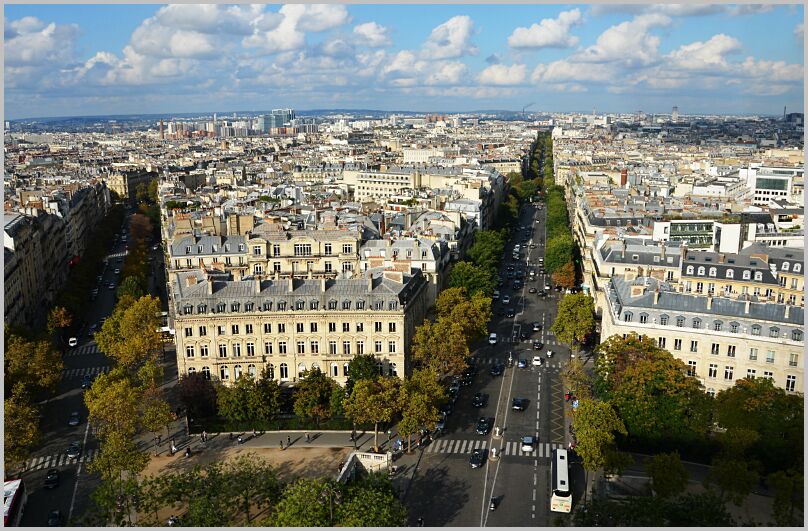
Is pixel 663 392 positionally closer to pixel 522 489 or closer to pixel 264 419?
pixel 522 489

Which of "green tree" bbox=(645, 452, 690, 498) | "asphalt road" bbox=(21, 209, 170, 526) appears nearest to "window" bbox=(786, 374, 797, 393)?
"green tree" bbox=(645, 452, 690, 498)

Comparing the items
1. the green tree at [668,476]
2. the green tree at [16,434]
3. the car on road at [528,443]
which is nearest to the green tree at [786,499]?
the green tree at [668,476]

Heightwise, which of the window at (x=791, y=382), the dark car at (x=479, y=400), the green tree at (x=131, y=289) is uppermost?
the green tree at (x=131, y=289)

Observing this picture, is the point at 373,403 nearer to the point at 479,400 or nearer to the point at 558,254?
the point at 479,400

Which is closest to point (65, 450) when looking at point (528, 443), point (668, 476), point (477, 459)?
point (477, 459)

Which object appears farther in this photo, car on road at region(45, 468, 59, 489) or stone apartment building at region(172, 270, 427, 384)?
stone apartment building at region(172, 270, 427, 384)

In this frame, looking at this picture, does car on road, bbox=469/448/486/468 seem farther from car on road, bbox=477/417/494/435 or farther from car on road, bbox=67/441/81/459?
car on road, bbox=67/441/81/459

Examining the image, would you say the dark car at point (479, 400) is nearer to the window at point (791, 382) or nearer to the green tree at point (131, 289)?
the window at point (791, 382)
